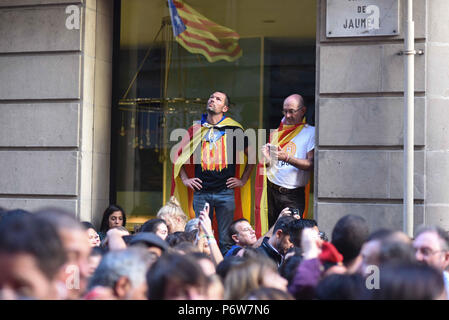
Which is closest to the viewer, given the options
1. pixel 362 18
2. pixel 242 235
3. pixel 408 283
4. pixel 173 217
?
pixel 408 283

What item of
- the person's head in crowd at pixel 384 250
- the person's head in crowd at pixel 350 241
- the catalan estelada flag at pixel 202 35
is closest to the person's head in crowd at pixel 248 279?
the person's head in crowd at pixel 384 250

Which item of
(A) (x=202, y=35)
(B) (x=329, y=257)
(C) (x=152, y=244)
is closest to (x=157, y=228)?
(C) (x=152, y=244)

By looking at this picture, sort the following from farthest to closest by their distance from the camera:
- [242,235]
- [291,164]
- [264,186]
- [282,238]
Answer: [264,186]
[291,164]
[242,235]
[282,238]

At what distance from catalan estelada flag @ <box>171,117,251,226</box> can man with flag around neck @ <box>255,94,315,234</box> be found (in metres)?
0.26

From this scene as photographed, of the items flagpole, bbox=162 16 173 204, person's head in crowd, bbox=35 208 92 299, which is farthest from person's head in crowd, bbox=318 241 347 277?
flagpole, bbox=162 16 173 204

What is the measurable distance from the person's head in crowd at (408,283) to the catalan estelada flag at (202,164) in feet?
20.1

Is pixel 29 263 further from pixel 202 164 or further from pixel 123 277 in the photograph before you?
pixel 202 164

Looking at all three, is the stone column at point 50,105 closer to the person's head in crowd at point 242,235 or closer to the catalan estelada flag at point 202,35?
the catalan estelada flag at point 202,35

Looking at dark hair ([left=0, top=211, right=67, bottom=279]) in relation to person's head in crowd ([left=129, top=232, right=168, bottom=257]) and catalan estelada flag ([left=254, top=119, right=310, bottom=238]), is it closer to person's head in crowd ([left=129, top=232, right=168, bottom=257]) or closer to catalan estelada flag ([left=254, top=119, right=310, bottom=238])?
person's head in crowd ([left=129, top=232, right=168, bottom=257])

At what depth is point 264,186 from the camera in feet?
30.7

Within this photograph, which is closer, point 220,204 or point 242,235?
point 242,235

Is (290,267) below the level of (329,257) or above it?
below

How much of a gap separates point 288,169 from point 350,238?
14.4 feet

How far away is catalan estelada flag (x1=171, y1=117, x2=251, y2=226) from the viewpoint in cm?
952
